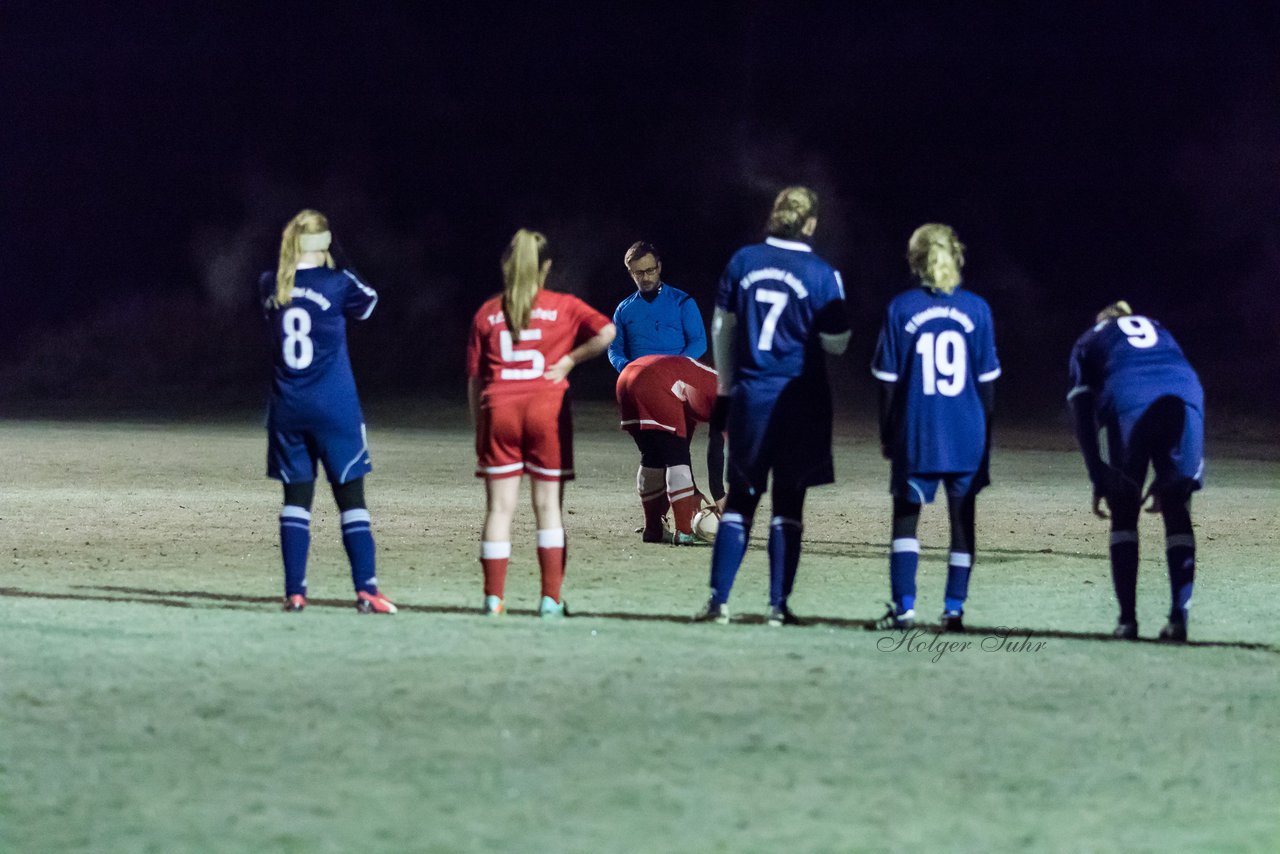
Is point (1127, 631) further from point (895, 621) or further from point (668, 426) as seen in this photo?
point (668, 426)

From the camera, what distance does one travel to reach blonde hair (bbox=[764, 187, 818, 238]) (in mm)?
7738

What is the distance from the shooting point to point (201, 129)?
4347cm

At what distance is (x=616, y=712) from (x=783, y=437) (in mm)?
2132

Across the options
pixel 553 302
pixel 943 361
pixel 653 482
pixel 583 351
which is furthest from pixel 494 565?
pixel 653 482

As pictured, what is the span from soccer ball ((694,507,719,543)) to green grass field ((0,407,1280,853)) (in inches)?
28.9

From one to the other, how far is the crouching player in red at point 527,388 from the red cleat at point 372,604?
48 centimetres

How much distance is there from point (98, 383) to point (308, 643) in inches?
1279

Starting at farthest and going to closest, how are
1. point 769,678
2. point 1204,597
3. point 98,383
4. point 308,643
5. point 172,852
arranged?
point 98,383, point 1204,597, point 308,643, point 769,678, point 172,852

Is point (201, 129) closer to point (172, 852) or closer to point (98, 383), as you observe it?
point (98, 383)

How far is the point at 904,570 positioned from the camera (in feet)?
24.9

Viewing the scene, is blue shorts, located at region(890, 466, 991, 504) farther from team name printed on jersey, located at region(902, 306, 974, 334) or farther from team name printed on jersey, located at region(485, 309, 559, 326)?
team name printed on jersey, located at region(485, 309, 559, 326)

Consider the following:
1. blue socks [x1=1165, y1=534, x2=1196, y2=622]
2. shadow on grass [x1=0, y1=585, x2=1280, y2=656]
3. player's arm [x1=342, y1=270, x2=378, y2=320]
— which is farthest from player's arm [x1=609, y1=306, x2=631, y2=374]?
blue socks [x1=1165, y1=534, x2=1196, y2=622]

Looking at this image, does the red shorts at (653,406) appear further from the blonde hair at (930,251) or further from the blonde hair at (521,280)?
the blonde hair at (930,251)

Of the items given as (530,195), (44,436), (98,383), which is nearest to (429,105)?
(530,195)
